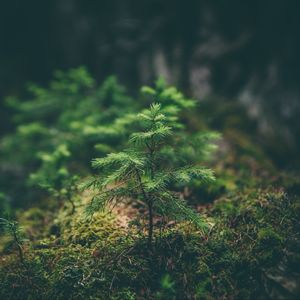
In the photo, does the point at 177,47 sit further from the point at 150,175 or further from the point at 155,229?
the point at 155,229

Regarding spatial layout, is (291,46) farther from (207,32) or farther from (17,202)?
(17,202)

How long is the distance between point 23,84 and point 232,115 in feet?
18.8

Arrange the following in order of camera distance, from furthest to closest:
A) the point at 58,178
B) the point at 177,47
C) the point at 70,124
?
1. the point at 177,47
2. the point at 70,124
3. the point at 58,178

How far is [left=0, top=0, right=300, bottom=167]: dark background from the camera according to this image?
695 centimetres

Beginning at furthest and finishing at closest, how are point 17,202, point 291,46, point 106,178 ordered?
point 291,46
point 17,202
point 106,178

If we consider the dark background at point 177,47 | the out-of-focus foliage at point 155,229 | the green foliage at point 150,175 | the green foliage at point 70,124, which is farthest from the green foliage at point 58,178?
the dark background at point 177,47

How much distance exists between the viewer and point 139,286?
152 inches

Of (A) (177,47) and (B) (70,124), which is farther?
(A) (177,47)

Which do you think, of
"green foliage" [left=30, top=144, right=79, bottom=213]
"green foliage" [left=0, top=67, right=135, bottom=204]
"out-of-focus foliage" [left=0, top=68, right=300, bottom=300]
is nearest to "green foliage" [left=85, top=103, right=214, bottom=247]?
"out-of-focus foliage" [left=0, top=68, right=300, bottom=300]

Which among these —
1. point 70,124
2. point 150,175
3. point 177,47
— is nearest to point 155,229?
point 150,175

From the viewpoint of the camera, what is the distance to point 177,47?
7.85 meters

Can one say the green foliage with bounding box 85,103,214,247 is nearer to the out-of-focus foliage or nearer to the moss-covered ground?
the out-of-focus foliage

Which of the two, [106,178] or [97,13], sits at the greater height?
[97,13]

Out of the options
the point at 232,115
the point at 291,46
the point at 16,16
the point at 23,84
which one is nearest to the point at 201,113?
the point at 232,115
